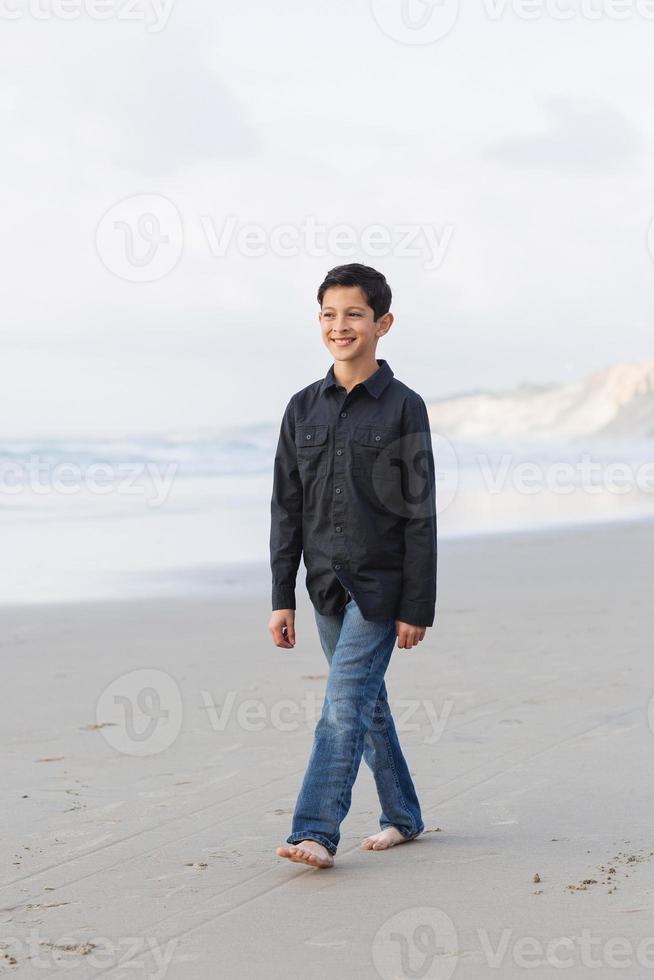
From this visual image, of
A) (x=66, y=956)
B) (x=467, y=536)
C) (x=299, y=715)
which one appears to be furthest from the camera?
(x=467, y=536)

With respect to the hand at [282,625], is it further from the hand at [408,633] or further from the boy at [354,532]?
the hand at [408,633]

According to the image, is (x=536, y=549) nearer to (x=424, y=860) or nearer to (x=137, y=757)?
(x=137, y=757)

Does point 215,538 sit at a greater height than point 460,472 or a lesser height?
lesser

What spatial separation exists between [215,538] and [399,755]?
33.4ft

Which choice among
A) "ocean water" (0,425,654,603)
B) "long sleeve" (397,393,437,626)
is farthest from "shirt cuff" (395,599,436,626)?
"ocean water" (0,425,654,603)

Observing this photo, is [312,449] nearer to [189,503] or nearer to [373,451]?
[373,451]

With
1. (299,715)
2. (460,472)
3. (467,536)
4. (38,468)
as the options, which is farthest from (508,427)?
(299,715)

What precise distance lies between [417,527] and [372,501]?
6.1 inches

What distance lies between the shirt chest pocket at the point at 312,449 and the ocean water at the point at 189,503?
231 inches

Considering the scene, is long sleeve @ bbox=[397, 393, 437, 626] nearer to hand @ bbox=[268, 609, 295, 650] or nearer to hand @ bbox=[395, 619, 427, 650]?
hand @ bbox=[395, 619, 427, 650]

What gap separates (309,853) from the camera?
11.9 feet

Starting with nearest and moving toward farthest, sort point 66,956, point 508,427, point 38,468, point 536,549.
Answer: point 66,956 < point 536,549 < point 38,468 < point 508,427

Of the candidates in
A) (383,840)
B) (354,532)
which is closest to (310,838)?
(383,840)

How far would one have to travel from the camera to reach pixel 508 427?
49.8 metres
